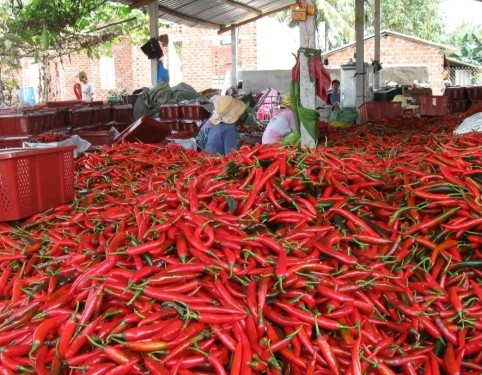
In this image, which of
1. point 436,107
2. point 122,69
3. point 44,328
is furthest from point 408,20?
point 44,328

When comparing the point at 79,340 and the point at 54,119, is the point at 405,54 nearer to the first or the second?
the point at 54,119

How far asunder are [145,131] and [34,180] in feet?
9.71

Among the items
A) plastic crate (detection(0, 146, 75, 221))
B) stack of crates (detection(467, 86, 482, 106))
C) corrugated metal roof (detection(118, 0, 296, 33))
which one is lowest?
plastic crate (detection(0, 146, 75, 221))

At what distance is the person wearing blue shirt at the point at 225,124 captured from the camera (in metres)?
6.27

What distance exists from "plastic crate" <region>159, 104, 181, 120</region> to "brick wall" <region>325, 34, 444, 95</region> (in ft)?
60.4

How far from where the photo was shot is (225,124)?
6348 millimetres

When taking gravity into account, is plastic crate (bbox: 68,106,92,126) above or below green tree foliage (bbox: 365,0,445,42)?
below

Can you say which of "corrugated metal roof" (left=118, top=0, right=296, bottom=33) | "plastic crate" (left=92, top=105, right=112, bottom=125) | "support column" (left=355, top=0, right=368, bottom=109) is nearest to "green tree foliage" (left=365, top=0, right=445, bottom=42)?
"corrugated metal roof" (left=118, top=0, right=296, bottom=33)

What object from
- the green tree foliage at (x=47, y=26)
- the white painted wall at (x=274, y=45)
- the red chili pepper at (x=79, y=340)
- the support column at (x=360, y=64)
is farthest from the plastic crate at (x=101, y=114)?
the white painted wall at (x=274, y=45)

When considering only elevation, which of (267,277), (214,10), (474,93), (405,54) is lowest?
(267,277)

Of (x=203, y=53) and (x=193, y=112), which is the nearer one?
(x=193, y=112)

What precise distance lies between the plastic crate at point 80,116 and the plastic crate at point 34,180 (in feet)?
15.9

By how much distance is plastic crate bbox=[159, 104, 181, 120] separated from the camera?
983 cm

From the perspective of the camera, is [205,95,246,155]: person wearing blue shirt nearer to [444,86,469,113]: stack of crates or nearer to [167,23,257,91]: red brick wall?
[444,86,469,113]: stack of crates
